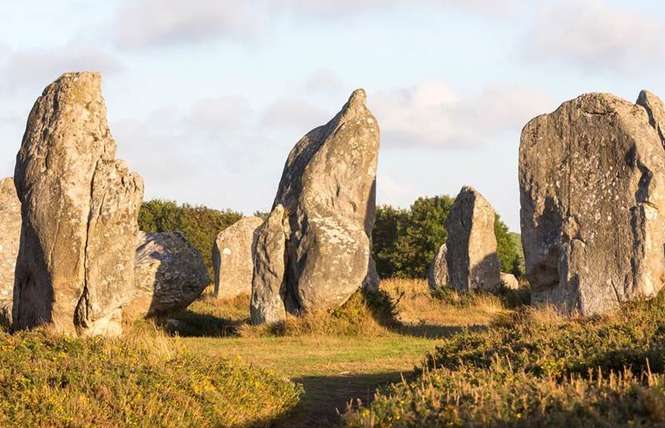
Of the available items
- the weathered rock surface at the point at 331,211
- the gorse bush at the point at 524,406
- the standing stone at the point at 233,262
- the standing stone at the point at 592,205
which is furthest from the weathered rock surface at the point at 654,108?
the gorse bush at the point at 524,406

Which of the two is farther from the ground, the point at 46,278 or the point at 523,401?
the point at 46,278

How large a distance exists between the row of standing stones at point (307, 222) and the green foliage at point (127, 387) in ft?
15.8

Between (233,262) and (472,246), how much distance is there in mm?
7041

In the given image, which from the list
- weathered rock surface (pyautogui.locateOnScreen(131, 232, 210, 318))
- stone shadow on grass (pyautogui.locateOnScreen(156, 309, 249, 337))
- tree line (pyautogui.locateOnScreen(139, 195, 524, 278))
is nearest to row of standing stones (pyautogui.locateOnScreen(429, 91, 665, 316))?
stone shadow on grass (pyautogui.locateOnScreen(156, 309, 249, 337))

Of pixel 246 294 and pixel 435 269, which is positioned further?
pixel 435 269

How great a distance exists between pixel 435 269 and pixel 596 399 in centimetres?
2820

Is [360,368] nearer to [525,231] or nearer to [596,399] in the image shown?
[525,231]

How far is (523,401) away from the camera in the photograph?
329 inches

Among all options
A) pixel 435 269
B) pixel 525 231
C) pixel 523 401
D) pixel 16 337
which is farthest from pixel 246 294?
pixel 523 401

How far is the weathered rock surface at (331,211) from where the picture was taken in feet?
69.9

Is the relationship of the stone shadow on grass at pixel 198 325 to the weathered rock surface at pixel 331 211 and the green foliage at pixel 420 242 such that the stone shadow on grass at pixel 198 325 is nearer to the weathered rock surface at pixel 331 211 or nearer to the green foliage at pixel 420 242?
the weathered rock surface at pixel 331 211

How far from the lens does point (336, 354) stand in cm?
1802

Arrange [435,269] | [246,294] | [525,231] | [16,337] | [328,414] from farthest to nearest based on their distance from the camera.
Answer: [435,269], [246,294], [525,231], [16,337], [328,414]

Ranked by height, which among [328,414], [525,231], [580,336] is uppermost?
[525,231]
